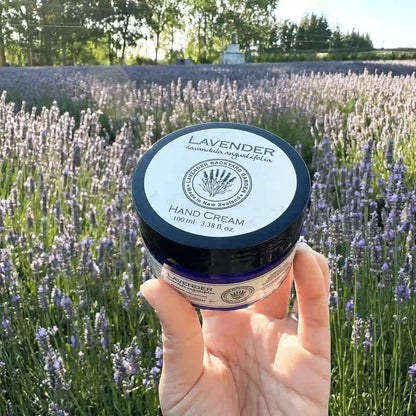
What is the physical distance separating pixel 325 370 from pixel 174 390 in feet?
1.19

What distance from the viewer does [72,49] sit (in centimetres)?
4722

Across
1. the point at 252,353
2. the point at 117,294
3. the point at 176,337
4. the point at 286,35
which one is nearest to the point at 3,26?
the point at 286,35

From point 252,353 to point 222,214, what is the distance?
464 mm

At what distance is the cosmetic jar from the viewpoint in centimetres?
113

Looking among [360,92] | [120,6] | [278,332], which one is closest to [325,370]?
[278,332]

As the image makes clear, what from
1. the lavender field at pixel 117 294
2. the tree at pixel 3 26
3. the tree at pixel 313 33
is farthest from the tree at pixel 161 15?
the lavender field at pixel 117 294

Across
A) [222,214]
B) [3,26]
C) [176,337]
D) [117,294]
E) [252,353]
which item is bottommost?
[117,294]

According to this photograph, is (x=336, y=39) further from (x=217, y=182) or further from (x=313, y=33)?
(x=217, y=182)

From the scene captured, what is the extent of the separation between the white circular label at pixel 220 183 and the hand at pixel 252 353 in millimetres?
153

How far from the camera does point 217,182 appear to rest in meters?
1.19

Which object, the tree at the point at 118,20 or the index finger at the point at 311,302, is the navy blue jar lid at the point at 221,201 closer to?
the index finger at the point at 311,302

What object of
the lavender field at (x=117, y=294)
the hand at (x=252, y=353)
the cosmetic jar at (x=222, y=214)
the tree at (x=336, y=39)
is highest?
the tree at (x=336, y=39)

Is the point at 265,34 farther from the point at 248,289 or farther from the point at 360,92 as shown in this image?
the point at 248,289

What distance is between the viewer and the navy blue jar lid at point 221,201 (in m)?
1.12
